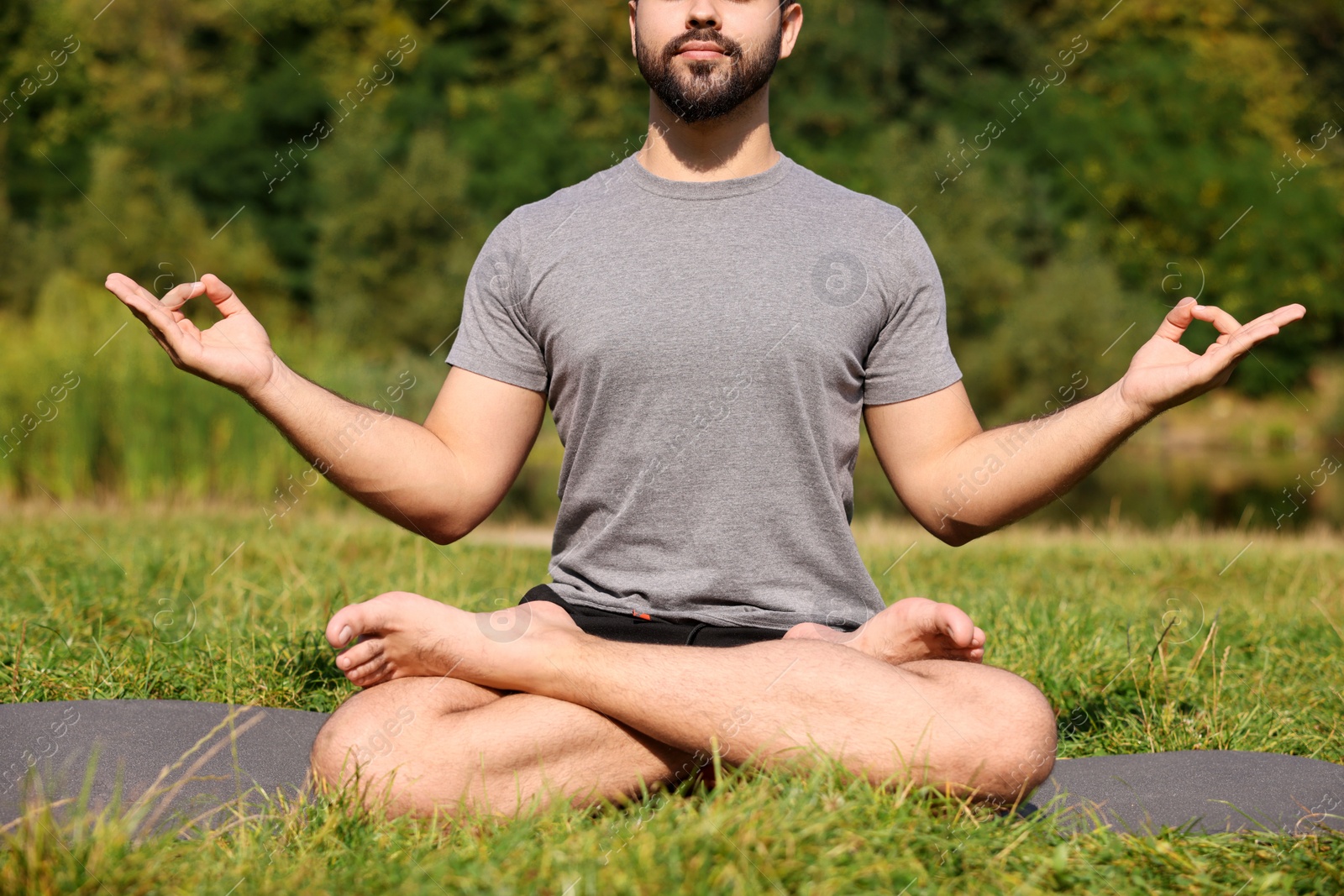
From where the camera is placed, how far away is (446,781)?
1933mm

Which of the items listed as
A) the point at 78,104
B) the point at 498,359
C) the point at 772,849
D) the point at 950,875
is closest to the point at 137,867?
the point at 772,849

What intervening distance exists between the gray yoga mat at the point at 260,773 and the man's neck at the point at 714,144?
1.31 metres

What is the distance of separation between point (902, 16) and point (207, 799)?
23.5m

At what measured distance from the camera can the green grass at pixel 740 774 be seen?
149cm

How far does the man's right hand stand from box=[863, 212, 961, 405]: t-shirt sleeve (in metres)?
1.11

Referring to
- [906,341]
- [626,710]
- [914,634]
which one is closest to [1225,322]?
[906,341]

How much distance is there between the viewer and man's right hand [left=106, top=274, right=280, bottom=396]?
203 cm

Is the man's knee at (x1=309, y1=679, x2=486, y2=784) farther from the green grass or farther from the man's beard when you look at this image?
the man's beard

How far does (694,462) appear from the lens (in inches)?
87.3

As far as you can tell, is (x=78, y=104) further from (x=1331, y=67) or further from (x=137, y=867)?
(x=1331, y=67)

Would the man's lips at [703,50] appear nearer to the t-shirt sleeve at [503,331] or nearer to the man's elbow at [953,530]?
the t-shirt sleeve at [503,331]

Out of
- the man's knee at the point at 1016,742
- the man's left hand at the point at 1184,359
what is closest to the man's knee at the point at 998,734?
the man's knee at the point at 1016,742

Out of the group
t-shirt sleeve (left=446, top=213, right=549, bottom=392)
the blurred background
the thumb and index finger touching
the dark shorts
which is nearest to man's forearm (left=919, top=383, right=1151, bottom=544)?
the thumb and index finger touching

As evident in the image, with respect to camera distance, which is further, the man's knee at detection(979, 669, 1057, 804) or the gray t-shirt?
the gray t-shirt
